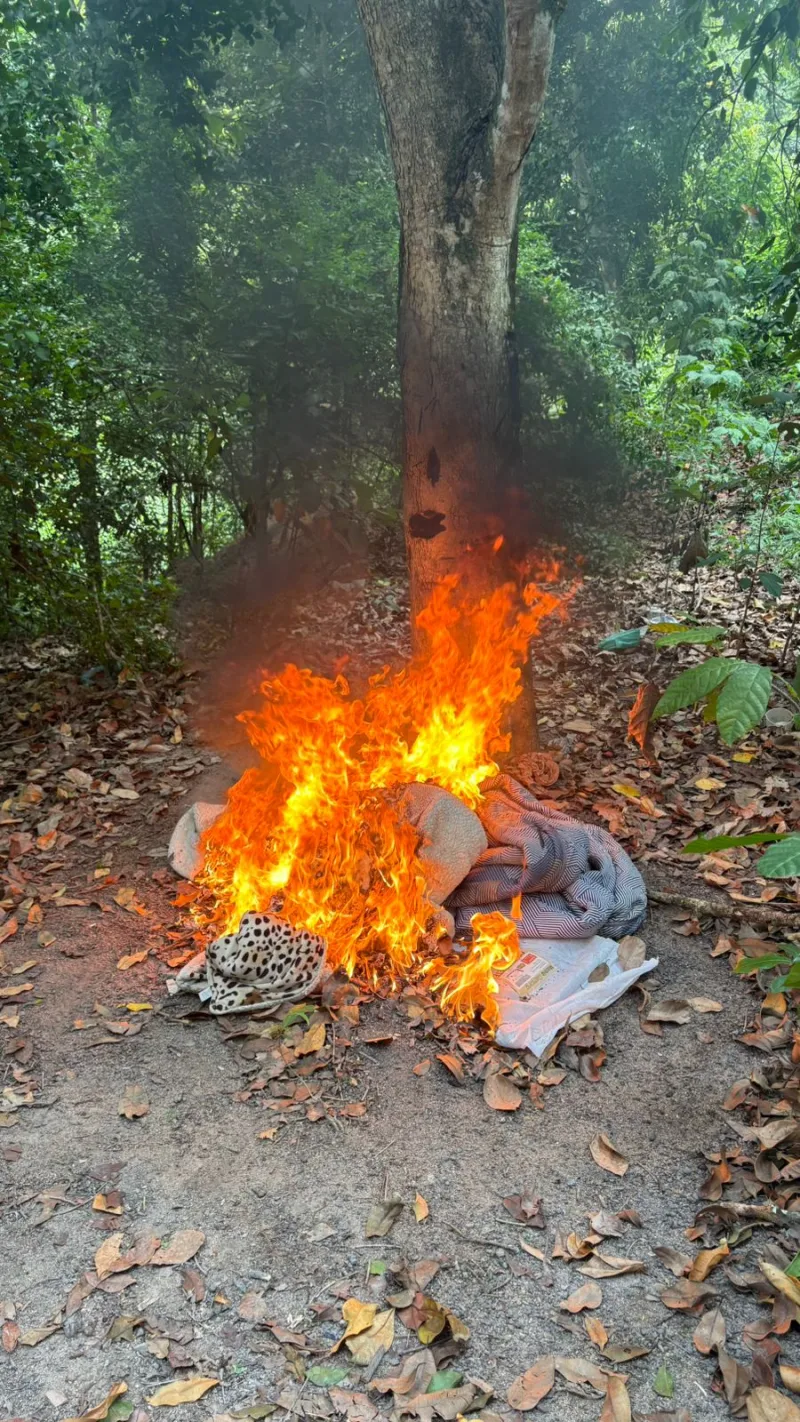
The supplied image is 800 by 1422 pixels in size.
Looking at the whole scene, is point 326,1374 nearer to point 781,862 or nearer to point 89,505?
point 781,862

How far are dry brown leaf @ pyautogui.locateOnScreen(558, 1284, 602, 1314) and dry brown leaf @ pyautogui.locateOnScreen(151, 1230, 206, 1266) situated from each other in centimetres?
103

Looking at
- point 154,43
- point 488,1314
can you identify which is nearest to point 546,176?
point 154,43

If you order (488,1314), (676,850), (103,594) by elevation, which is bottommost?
(488,1314)

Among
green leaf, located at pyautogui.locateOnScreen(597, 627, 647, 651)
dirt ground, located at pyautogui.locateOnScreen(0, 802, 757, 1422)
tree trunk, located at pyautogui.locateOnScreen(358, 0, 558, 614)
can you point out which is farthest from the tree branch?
dirt ground, located at pyautogui.locateOnScreen(0, 802, 757, 1422)

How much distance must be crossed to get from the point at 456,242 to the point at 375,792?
2692mm

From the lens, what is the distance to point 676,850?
476 cm

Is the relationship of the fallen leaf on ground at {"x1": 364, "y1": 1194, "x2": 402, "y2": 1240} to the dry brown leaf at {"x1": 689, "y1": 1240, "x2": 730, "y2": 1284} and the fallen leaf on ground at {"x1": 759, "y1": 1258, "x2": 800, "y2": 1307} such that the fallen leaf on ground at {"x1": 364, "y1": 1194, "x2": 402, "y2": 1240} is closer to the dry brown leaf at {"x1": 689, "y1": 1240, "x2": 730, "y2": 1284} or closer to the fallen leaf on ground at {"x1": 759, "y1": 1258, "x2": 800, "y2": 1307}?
the dry brown leaf at {"x1": 689, "y1": 1240, "x2": 730, "y2": 1284}

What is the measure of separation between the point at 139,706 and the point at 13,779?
1.11m

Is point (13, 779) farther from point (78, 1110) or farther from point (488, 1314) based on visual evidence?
point (488, 1314)

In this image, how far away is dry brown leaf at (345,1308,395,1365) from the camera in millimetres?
2408

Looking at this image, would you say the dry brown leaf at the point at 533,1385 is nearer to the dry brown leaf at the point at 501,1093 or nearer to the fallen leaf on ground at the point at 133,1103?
the dry brown leaf at the point at 501,1093

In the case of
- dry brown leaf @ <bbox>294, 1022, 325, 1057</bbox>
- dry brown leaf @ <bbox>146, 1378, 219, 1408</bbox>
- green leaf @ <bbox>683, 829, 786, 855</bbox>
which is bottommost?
dry brown leaf @ <bbox>146, 1378, 219, 1408</bbox>

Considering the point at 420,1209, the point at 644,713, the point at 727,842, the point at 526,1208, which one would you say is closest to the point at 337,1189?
the point at 420,1209

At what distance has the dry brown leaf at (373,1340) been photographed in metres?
2.41
